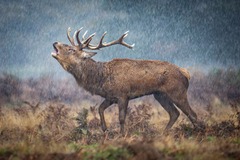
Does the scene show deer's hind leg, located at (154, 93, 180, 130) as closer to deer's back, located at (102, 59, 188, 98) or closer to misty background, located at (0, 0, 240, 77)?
deer's back, located at (102, 59, 188, 98)

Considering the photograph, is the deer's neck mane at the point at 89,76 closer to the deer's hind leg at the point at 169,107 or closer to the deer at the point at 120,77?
the deer at the point at 120,77

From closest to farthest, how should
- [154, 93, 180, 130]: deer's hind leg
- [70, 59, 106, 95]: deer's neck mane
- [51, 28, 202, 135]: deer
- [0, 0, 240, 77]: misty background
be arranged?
[51, 28, 202, 135]: deer
[70, 59, 106, 95]: deer's neck mane
[154, 93, 180, 130]: deer's hind leg
[0, 0, 240, 77]: misty background

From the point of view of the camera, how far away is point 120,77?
11039mm

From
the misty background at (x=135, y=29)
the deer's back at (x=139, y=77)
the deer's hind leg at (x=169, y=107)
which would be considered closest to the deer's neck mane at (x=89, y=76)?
the deer's back at (x=139, y=77)

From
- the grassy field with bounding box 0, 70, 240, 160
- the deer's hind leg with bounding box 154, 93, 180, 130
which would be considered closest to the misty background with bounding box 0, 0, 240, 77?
the grassy field with bounding box 0, 70, 240, 160

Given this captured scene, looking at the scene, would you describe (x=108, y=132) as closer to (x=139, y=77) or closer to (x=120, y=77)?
(x=120, y=77)

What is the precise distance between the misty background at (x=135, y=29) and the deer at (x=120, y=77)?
1413 centimetres

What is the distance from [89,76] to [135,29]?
71.0 feet

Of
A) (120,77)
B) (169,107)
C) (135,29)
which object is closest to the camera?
(120,77)

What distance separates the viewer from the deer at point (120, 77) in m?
11.0

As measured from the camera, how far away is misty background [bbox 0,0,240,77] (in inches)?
1140

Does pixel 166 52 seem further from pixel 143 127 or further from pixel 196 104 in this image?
pixel 143 127

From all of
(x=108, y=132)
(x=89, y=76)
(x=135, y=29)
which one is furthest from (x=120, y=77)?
(x=135, y=29)

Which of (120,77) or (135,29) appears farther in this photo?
(135,29)
